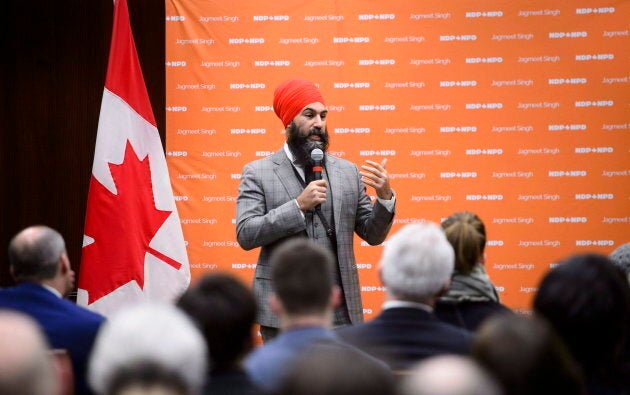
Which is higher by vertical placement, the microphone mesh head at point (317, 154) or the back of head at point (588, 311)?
the microphone mesh head at point (317, 154)

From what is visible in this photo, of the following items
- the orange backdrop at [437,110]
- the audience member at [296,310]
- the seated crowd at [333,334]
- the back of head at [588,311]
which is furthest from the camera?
the orange backdrop at [437,110]

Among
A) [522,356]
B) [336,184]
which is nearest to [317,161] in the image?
[336,184]

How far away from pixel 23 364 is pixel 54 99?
15.4 feet

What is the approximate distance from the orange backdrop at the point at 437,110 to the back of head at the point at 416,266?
9.61ft

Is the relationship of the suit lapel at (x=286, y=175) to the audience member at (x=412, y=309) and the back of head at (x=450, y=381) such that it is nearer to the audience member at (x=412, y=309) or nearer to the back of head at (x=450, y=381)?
the audience member at (x=412, y=309)

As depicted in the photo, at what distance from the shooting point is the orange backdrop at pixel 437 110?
5.56 m

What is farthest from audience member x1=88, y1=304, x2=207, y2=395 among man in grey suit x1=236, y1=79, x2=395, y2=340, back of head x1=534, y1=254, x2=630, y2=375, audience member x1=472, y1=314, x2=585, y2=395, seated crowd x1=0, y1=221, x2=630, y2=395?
man in grey suit x1=236, y1=79, x2=395, y2=340

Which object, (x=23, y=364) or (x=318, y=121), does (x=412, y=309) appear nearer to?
(x=23, y=364)

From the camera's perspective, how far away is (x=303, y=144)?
4160 mm

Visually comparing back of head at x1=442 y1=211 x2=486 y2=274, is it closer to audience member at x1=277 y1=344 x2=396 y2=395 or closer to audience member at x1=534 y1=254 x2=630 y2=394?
audience member at x1=534 y1=254 x2=630 y2=394

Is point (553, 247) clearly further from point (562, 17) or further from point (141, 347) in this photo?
point (141, 347)

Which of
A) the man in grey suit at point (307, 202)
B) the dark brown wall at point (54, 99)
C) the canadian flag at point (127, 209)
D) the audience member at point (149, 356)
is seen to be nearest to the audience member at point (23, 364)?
the audience member at point (149, 356)

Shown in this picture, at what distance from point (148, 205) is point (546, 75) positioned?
8.69 feet

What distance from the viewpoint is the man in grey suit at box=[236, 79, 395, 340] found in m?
3.89
